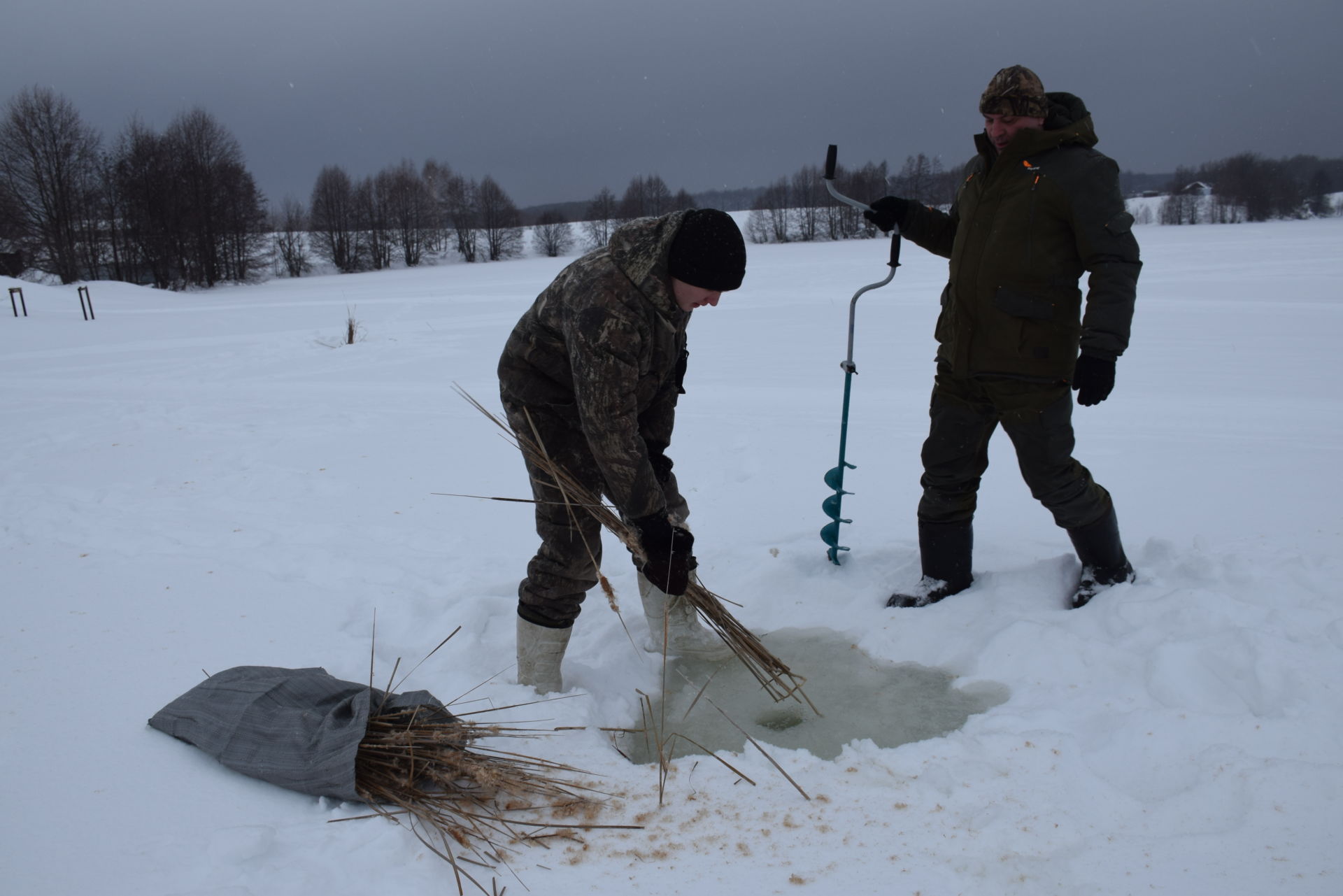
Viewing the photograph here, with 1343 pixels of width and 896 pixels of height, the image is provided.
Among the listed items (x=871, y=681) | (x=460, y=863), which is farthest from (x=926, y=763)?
(x=460, y=863)

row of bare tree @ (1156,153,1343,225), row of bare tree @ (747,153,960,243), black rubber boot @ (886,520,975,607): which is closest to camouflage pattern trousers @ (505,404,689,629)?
black rubber boot @ (886,520,975,607)

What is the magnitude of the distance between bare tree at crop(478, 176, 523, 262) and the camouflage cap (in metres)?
47.8

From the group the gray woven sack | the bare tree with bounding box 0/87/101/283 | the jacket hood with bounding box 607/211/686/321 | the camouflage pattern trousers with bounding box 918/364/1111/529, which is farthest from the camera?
the bare tree with bounding box 0/87/101/283

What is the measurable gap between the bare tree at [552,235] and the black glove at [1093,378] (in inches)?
1719

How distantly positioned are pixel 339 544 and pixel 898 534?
2.74 metres

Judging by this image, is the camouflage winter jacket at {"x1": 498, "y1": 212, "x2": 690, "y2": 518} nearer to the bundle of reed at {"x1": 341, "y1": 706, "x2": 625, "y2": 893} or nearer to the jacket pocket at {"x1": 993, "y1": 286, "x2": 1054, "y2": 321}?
the bundle of reed at {"x1": 341, "y1": 706, "x2": 625, "y2": 893}

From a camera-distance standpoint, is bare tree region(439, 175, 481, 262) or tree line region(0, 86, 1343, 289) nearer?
tree line region(0, 86, 1343, 289)

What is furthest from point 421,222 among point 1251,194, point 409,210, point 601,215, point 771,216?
point 1251,194

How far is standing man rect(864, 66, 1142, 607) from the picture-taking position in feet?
8.25

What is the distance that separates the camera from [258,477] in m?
4.99

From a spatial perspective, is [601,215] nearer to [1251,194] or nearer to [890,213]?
[1251,194]

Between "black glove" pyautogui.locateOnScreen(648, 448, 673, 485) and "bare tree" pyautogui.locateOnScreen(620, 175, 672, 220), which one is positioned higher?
"bare tree" pyautogui.locateOnScreen(620, 175, 672, 220)

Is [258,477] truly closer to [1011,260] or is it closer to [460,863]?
[460,863]

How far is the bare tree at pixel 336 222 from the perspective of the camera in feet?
144
